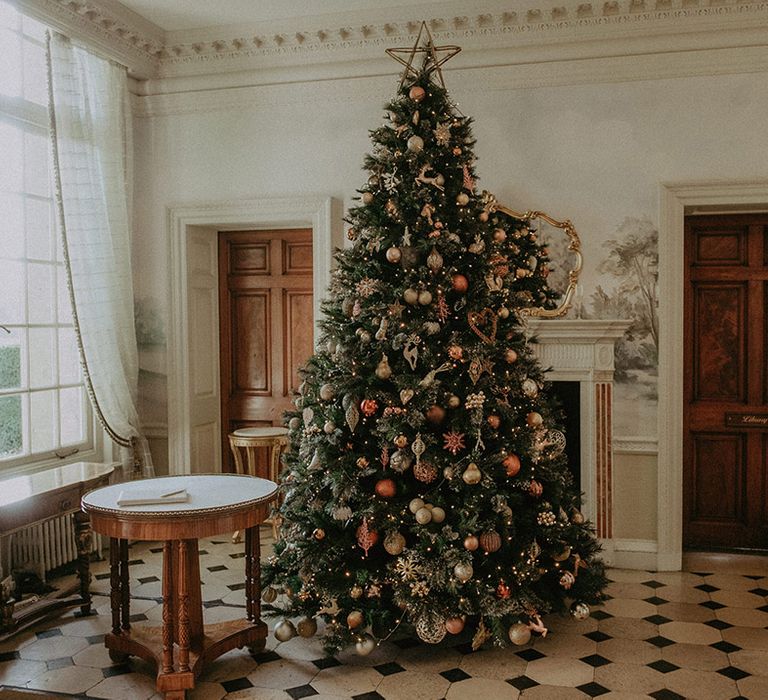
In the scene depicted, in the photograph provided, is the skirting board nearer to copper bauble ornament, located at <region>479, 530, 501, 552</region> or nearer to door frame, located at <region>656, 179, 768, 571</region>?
door frame, located at <region>656, 179, 768, 571</region>

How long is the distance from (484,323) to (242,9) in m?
3.10

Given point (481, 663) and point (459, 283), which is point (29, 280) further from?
point (481, 663)

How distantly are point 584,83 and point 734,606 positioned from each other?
349 centimetres

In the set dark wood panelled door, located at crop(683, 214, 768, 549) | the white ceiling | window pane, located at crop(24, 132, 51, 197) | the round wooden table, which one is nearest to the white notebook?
the round wooden table

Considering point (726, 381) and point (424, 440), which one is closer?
point (424, 440)

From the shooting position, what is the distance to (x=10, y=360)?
5195 mm

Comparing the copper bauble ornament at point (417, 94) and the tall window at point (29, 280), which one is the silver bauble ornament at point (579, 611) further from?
the tall window at point (29, 280)

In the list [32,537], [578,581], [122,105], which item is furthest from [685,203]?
[32,537]

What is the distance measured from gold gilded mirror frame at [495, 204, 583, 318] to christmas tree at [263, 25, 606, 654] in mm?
1349

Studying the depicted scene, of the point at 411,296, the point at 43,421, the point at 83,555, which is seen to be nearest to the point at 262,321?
the point at 43,421

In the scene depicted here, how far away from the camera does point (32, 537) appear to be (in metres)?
5.07

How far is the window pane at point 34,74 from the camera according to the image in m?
5.30

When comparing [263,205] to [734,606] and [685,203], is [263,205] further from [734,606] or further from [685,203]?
[734,606]

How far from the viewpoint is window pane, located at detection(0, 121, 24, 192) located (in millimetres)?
5145
